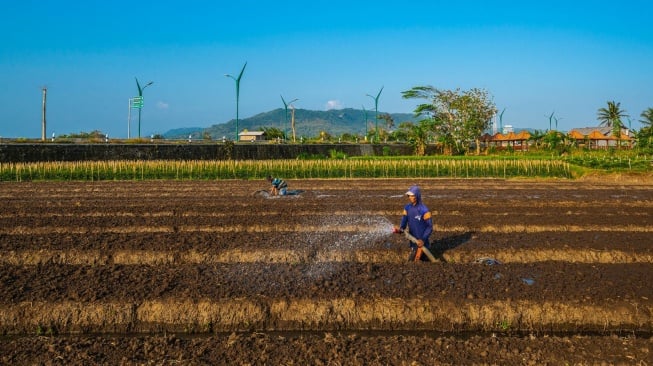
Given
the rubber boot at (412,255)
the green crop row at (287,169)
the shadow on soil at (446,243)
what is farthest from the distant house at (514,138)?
the rubber boot at (412,255)

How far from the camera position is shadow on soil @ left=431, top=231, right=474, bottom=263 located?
11930mm

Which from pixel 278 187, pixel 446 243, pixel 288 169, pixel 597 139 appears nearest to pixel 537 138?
pixel 597 139

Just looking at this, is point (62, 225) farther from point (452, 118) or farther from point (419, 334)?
point (452, 118)

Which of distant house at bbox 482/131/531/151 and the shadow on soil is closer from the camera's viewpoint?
the shadow on soil

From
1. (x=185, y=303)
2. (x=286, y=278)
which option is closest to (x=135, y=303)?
(x=185, y=303)

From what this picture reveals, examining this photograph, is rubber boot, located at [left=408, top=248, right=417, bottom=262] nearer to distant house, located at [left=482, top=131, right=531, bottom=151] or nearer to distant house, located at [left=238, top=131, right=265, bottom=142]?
distant house, located at [left=482, top=131, right=531, bottom=151]

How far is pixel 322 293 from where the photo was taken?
907 cm

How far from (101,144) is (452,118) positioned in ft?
138

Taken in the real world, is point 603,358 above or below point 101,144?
below

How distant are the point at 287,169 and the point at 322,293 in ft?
107

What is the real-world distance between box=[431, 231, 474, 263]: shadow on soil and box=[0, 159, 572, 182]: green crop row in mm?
26819

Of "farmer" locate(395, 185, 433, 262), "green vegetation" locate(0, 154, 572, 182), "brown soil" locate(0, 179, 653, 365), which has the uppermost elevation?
"green vegetation" locate(0, 154, 572, 182)

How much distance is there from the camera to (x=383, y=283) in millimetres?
9547

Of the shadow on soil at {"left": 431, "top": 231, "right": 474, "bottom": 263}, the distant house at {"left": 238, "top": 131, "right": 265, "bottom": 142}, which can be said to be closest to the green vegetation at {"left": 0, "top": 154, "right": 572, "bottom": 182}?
the shadow on soil at {"left": 431, "top": 231, "right": 474, "bottom": 263}
